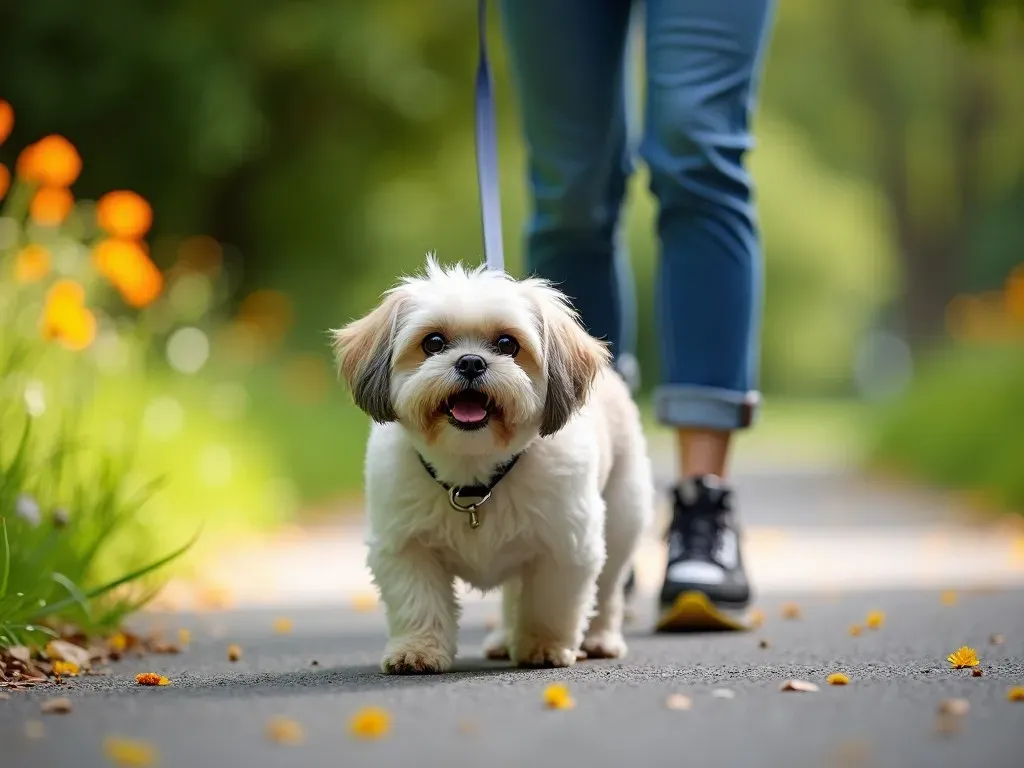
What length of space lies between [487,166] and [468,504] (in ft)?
3.58

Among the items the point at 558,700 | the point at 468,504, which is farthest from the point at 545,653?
the point at 558,700

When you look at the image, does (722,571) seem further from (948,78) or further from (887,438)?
(948,78)

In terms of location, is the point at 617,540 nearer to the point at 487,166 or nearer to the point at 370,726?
the point at 487,166

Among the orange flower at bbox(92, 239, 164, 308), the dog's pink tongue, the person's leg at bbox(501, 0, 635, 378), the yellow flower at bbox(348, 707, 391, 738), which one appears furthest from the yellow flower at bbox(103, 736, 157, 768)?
the orange flower at bbox(92, 239, 164, 308)

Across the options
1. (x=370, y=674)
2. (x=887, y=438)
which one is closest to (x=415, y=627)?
(x=370, y=674)

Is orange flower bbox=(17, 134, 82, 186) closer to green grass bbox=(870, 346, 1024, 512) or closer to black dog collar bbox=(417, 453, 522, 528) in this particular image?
black dog collar bbox=(417, 453, 522, 528)

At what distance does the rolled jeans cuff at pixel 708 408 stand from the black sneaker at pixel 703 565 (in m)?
0.17

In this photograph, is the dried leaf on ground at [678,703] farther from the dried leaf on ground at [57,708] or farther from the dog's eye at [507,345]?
the dried leaf on ground at [57,708]

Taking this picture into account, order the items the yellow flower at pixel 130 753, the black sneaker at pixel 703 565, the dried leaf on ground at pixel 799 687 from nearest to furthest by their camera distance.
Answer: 1. the yellow flower at pixel 130 753
2. the dried leaf on ground at pixel 799 687
3. the black sneaker at pixel 703 565

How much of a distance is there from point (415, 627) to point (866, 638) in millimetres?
1288

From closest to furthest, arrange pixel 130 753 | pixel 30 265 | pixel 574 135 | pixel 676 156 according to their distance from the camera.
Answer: pixel 130 753 → pixel 676 156 → pixel 574 135 → pixel 30 265

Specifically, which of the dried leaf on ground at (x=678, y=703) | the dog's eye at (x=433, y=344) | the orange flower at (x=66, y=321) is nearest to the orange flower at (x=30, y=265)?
the orange flower at (x=66, y=321)

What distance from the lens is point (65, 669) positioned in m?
→ 3.62

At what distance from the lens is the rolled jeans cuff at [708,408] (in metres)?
4.61
